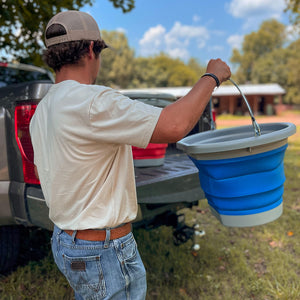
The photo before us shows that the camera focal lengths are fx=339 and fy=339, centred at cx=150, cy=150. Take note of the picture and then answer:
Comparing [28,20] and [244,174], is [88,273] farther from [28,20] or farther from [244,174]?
[28,20]

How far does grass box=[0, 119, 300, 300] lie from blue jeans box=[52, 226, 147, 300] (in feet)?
5.17

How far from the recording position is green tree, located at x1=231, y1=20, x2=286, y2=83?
219ft

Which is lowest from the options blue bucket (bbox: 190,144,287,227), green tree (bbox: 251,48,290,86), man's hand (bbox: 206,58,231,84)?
green tree (bbox: 251,48,290,86)


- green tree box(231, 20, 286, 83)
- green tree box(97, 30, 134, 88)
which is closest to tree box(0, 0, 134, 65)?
green tree box(97, 30, 134, 88)

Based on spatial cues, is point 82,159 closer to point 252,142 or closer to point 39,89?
point 252,142

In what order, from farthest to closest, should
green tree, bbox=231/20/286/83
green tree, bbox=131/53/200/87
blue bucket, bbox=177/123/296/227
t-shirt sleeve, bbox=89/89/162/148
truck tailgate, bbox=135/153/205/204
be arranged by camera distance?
green tree, bbox=231/20/286/83
green tree, bbox=131/53/200/87
truck tailgate, bbox=135/153/205/204
blue bucket, bbox=177/123/296/227
t-shirt sleeve, bbox=89/89/162/148

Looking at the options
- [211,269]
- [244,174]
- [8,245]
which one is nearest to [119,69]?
[211,269]

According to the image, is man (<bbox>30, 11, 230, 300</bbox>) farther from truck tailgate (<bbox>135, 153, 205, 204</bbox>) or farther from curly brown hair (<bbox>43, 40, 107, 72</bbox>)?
truck tailgate (<bbox>135, 153, 205, 204</bbox>)

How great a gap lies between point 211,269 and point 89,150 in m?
2.43

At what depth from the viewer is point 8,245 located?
9.67ft

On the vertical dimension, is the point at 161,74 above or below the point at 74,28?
below

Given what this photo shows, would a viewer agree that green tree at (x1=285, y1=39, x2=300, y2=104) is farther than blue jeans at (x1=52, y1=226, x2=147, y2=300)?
Yes

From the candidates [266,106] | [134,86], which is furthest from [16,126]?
[134,86]

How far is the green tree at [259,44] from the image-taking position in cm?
6675
